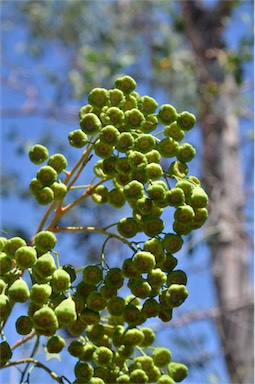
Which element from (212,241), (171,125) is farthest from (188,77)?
(171,125)

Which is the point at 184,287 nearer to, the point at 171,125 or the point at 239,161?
the point at 171,125

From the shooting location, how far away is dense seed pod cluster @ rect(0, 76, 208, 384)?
975 mm

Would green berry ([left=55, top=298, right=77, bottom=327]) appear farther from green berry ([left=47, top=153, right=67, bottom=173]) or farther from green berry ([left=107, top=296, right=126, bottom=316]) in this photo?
green berry ([left=47, top=153, right=67, bottom=173])

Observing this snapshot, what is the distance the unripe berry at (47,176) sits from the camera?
3.58 feet

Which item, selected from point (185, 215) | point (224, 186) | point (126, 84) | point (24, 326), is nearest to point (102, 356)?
point (24, 326)

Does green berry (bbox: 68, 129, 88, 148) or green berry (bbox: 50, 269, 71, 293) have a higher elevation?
green berry (bbox: 68, 129, 88, 148)

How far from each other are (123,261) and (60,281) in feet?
0.45

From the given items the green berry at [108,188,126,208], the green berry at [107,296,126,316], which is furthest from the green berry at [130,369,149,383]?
the green berry at [108,188,126,208]

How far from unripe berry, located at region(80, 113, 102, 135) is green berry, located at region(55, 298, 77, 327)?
1.08 ft

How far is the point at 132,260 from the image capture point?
1.02 m

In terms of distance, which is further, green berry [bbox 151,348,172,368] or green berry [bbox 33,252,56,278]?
green berry [bbox 151,348,172,368]

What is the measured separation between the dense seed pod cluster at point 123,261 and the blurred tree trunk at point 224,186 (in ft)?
7.55

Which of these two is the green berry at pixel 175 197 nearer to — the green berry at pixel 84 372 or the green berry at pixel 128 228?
the green berry at pixel 128 228

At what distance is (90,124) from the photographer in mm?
1123
